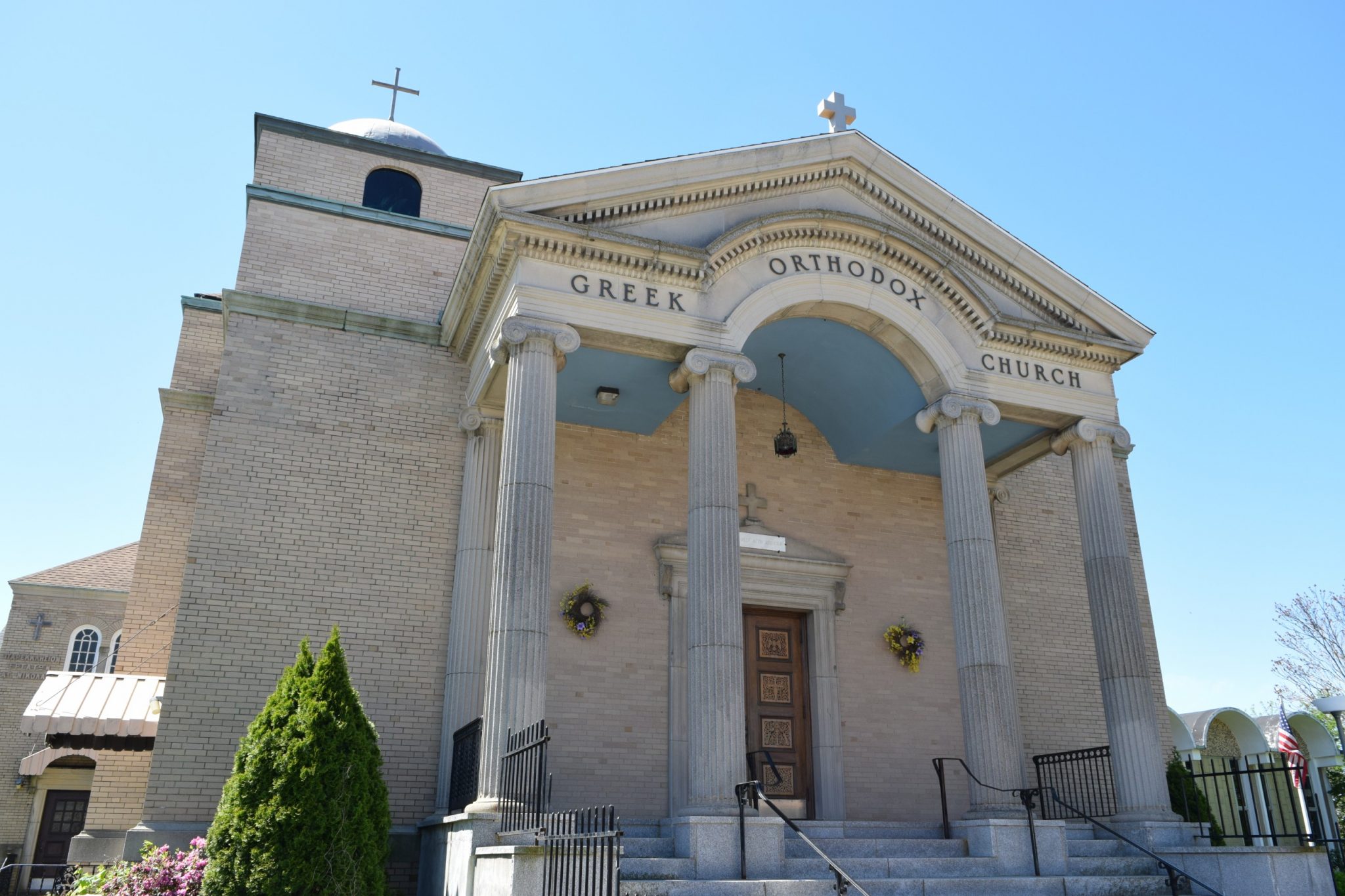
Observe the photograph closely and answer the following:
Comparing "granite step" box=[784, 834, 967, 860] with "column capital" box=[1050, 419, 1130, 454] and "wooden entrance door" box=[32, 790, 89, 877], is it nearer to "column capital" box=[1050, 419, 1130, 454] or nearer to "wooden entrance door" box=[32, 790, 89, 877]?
"column capital" box=[1050, 419, 1130, 454]

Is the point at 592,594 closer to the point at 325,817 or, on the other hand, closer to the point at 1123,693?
the point at 325,817

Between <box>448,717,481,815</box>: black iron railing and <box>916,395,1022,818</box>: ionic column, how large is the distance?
16.3 ft

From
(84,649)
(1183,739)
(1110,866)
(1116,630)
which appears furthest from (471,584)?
(84,649)

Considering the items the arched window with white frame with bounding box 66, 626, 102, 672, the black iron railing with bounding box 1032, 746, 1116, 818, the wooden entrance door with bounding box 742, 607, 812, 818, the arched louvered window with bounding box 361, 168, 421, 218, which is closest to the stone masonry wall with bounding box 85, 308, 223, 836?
the arched louvered window with bounding box 361, 168, 421, 218

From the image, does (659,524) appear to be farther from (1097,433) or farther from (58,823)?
(58,823)

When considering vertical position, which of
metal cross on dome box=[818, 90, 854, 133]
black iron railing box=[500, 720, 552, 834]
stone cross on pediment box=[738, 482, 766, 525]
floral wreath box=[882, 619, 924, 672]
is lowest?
black iron railing box=[500, 720, 552, 834]

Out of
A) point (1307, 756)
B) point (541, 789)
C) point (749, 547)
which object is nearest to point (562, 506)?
point (749, 547)

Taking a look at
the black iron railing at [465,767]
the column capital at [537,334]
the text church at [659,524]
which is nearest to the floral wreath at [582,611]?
the text church at [659,524]

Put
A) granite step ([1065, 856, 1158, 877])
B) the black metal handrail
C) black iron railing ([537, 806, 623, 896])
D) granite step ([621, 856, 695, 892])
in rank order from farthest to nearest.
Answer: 1. granite step ([1065, 856, 1158, 877])
2. the black metal handrail
3. granite step ([621, 856, 695, 892])
4. black iron railing ([537, 806, 623, 896])

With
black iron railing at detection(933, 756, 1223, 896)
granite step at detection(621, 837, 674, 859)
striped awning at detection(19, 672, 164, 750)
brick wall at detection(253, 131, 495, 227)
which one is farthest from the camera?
brick wall at detection(253, 131, 495, 227)

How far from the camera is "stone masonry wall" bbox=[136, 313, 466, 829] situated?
10781mm

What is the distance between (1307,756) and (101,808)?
2020cm

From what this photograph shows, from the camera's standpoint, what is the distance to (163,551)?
1251cm

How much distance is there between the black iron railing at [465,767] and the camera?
31.2ft
